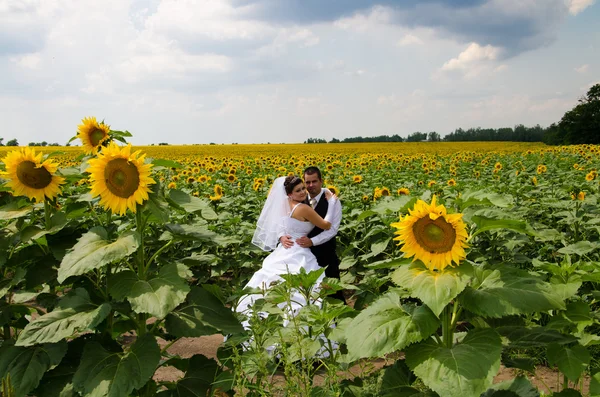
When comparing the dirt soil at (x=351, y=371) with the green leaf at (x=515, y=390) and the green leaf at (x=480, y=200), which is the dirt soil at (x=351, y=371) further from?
the green leaf at (x=480, y=200)

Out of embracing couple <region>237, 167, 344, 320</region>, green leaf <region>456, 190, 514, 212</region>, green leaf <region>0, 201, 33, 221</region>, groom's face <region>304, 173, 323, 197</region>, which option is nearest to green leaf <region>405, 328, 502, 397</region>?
green leaf <region>456, 190, 514, 212</region>

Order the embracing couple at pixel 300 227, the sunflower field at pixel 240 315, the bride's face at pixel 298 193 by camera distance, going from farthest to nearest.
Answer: the bride's face at pixel 298 193, the embracing couple at pixel 300 227, the sunflower field at pixel 240 315

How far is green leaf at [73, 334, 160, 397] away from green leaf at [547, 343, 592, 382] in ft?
5.99

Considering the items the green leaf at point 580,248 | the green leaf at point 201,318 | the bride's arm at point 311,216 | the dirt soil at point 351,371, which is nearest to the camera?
the green leaf at point 201,318

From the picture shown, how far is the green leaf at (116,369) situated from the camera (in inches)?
81.4

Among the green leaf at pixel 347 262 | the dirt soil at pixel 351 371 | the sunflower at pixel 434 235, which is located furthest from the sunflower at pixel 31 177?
the green leaf at pixel 347 262

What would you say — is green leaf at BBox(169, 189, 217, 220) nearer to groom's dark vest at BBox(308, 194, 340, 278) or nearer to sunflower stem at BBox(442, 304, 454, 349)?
sunflower stem at BBox(442, 304, 454, 349)

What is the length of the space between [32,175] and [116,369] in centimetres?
112

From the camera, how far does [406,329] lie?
1771mm

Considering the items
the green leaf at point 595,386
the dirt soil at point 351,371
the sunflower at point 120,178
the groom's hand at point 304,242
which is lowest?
the dirt soil at point 351,371

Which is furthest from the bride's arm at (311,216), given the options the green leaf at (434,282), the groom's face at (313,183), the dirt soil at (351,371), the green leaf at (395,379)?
the green leaf at (434,282)

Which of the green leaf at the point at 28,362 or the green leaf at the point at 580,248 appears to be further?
the green leaf at the point at 580,248

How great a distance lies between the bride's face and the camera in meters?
5.59

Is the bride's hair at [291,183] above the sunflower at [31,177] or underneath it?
underneath
